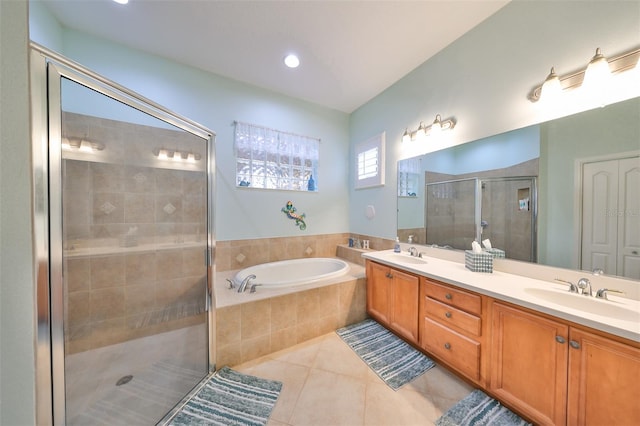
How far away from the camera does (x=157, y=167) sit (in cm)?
199

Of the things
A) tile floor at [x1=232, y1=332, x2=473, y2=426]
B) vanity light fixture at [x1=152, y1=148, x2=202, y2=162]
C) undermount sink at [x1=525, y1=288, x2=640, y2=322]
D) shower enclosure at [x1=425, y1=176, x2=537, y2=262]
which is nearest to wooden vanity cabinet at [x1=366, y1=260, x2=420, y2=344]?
tile floor at [x1=232, y1=332, x2=473, y2=426]

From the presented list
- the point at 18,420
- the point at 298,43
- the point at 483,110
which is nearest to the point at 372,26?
the point at 298,43

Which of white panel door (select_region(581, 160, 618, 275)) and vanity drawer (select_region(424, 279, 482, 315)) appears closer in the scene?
white panel door (select_region(581, 160, 618, 275))

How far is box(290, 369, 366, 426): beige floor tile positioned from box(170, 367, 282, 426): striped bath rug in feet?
0.67

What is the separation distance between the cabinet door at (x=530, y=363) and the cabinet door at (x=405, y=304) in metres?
0.54

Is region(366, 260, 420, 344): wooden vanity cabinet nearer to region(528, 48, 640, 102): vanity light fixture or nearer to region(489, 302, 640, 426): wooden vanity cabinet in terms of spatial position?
region(489, 302, 640, 426): wooden vanity cabinet

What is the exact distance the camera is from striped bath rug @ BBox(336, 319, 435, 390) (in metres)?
1.54

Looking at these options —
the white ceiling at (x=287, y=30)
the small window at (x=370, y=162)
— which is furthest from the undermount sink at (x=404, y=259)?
the white ceiling at (x=287, y=30)

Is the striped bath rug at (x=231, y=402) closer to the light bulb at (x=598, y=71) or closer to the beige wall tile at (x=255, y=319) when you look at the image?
the beige wall tile at (x=255, y=319)

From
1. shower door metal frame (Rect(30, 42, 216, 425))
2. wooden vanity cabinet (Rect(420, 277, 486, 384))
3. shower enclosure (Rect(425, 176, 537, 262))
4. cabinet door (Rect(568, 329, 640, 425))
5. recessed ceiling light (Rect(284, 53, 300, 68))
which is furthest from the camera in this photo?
recessed ceiling light (Rect(284, 53, 300, 68))

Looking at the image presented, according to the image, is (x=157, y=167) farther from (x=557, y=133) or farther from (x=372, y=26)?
(x=557, y=133)

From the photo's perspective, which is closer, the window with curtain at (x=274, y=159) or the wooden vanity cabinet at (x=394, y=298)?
the wooden vanity cabinet at (x=394, y=298)

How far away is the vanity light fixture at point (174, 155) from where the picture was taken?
1926mm

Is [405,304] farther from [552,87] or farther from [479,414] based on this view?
[552,87]
